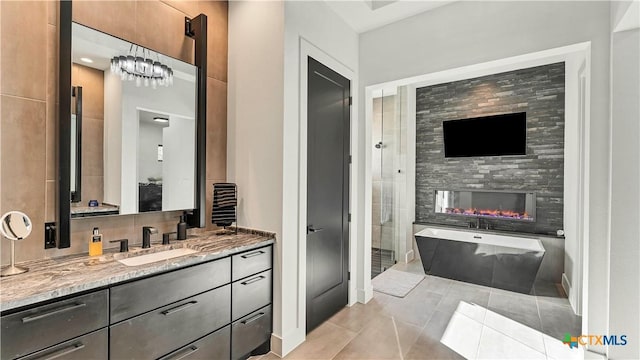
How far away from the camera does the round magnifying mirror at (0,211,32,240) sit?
1.46 metres

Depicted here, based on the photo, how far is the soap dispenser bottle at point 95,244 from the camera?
1860 millimetres

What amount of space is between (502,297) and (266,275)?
2.88 m

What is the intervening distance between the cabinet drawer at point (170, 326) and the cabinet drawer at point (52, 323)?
0.12 meters

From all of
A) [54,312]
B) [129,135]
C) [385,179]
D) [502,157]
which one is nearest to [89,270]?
[54,312]

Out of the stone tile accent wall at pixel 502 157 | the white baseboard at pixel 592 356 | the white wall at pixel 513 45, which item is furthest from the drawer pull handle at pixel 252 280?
the stone tile accent wall at pixel 502 157

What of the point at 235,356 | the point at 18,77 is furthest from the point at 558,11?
the point at 18,77

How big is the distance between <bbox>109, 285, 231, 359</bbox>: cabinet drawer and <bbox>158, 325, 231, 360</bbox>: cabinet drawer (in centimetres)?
4

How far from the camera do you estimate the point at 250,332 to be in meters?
2.17

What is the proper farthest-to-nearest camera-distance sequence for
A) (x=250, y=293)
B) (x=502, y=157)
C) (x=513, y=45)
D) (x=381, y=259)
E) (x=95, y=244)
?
(x=381, y=259), (x=502, y=157), (x=513, y=45), (x=250, y=293), (x=95, y=244)

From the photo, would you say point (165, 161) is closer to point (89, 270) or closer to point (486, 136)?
point (89, 270)

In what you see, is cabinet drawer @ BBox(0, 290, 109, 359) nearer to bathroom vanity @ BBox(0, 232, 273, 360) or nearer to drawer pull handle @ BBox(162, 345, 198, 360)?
bathroom vanity @ BBox(0, 232, 273, 360)

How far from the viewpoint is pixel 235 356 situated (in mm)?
2072

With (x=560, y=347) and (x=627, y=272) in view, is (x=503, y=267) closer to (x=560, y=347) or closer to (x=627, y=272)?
(x=560, y=347)

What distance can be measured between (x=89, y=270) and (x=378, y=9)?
10.2 ft
